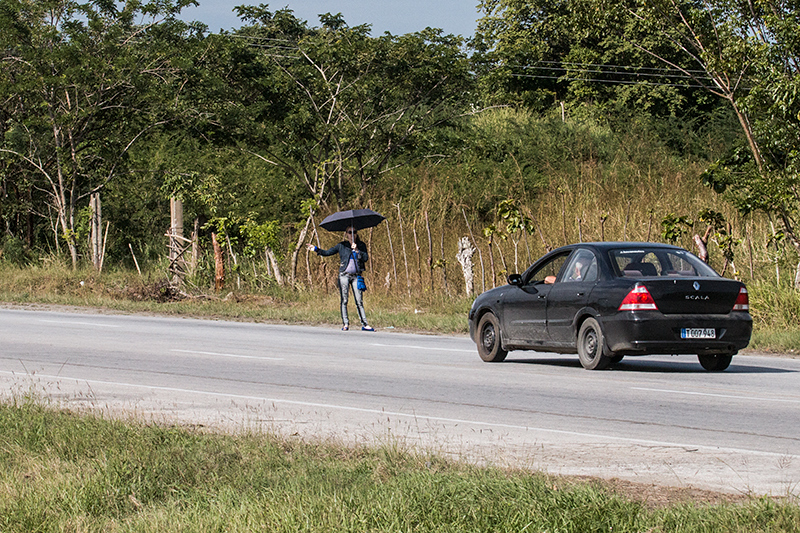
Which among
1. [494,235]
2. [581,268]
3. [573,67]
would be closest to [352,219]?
[494,235]

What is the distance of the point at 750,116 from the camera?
20.4m

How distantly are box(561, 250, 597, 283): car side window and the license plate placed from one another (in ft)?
4.34

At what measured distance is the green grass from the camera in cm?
532

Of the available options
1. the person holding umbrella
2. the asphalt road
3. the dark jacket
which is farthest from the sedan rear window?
the dark jacket

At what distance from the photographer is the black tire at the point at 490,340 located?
15.0 metres

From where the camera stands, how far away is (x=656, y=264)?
44.2ft

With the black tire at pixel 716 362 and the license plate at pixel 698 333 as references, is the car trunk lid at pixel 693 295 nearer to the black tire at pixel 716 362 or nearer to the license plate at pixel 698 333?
the license plate at pixel 698 333

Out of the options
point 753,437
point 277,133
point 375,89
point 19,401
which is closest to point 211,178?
point 277,133

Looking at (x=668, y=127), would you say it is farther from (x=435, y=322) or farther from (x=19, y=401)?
(x=19, y=401)

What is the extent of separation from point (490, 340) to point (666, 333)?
3155 millimetres

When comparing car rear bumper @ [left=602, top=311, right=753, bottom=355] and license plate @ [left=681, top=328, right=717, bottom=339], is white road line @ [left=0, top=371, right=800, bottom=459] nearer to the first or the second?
car rear bumper @ [left=602, top=311, right=753, bottom=355]

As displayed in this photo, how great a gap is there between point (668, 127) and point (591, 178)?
1095 centimetres

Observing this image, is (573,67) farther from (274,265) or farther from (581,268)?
(581,268)

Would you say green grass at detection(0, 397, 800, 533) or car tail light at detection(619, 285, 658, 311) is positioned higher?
car tail light at detection(619, 285, 658, 311)
